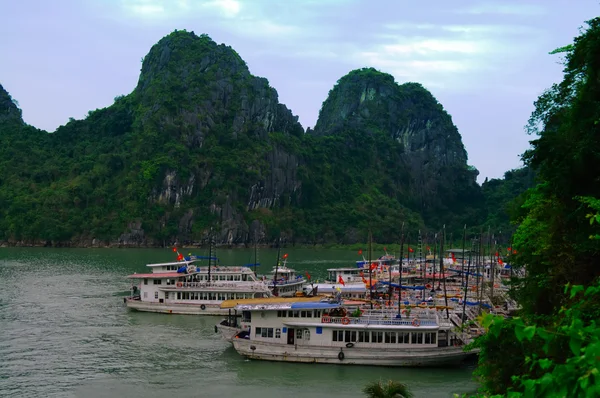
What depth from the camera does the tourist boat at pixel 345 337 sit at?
98.0 ft

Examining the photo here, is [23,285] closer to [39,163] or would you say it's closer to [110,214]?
[110,214]

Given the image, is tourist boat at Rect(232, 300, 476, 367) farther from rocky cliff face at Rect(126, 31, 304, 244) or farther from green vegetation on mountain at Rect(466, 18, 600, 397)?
rocky cliff face at Rect(126, 31, 304, 244)

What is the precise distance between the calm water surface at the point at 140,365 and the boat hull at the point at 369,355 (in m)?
0.37

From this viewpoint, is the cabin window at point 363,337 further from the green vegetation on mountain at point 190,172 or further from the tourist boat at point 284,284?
the green vegetation on mountain at point 190,172

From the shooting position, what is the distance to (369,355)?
29969mm

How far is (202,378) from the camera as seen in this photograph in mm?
28734

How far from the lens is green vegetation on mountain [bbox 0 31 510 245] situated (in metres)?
132

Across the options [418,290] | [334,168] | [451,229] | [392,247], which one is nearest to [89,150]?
[334,168]

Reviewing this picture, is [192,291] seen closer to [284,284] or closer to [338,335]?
[284,284]

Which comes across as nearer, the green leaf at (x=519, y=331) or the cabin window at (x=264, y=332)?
the green leaf at (x=519, y=331)

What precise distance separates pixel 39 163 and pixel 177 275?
367 ft

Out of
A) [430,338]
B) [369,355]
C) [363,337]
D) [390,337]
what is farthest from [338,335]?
[430,338]

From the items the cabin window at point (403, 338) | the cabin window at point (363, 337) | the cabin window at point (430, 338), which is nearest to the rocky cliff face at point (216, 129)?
the cabin window at point (363, 337)

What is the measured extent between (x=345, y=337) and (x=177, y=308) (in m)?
19.6
